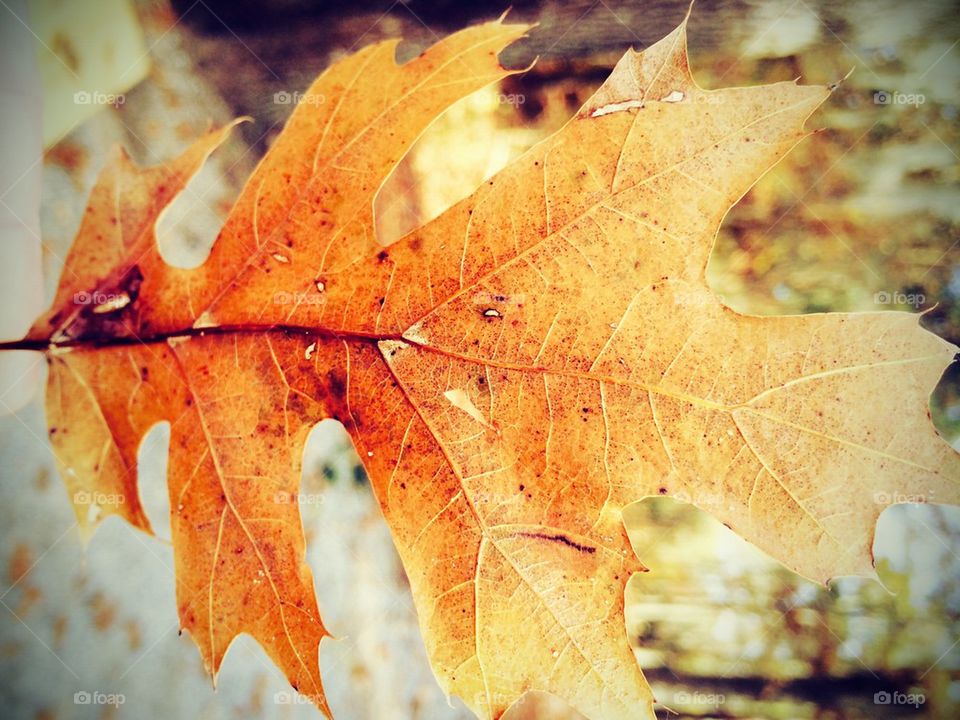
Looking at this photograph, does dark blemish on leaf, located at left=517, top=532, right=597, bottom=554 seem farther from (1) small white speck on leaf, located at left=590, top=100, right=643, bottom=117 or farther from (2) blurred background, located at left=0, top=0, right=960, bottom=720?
(1) small white speck on leaf, located at left=590, top=100, right=643, bottom=117

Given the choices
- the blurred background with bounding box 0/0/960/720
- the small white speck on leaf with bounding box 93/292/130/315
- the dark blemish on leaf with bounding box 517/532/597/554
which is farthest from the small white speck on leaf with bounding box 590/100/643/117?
the small white speck on leaf with bounding box 93/292/130/315

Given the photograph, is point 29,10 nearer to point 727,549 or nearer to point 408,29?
point 408,29

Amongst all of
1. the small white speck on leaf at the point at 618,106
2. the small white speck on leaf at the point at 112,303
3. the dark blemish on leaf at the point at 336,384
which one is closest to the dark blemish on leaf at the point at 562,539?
the dark blemish on leaf at the point at 336,384

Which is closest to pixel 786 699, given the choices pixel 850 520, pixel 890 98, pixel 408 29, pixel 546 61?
pixel 850 520

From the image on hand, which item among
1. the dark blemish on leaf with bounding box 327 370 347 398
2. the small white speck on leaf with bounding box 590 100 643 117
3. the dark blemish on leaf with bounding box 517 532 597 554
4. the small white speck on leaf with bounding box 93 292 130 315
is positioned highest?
the small white speck on leaf with bounding box 93 292 130 315

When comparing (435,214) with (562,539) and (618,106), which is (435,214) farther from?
(562,539)

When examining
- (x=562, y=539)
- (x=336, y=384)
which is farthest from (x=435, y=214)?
(x=562, y=539)

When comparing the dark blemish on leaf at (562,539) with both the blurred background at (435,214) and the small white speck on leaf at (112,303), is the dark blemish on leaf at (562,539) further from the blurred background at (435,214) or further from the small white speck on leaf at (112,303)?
the small white speck on leaf at (112,303)

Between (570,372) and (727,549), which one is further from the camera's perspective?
(727,549)
